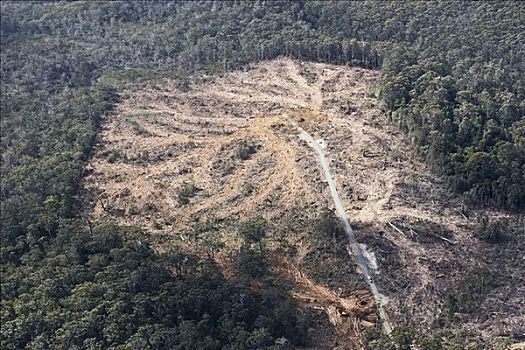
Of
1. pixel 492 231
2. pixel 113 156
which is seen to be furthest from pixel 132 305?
pixel 492 231

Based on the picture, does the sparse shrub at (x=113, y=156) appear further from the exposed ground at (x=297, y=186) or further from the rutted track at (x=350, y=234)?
the rutted track at (x=350, y=234)

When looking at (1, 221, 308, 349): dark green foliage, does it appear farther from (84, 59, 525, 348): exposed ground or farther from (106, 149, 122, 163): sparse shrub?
(106, 149, 122, 163): sparse shrub

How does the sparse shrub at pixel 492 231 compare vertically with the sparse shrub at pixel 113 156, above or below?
below

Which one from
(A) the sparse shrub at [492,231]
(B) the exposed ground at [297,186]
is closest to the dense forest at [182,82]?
(B) the exposed ground at [297,186]

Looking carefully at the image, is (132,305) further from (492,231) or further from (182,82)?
(182,82)

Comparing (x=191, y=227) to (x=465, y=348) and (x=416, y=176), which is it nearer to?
(x=416, y=176)

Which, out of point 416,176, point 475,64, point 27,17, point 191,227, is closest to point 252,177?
point 191,227

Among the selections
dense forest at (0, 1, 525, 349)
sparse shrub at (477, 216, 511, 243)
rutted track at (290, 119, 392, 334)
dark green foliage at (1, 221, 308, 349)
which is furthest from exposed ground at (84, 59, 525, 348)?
dark green foliage at (1, 221, 308, 349)
